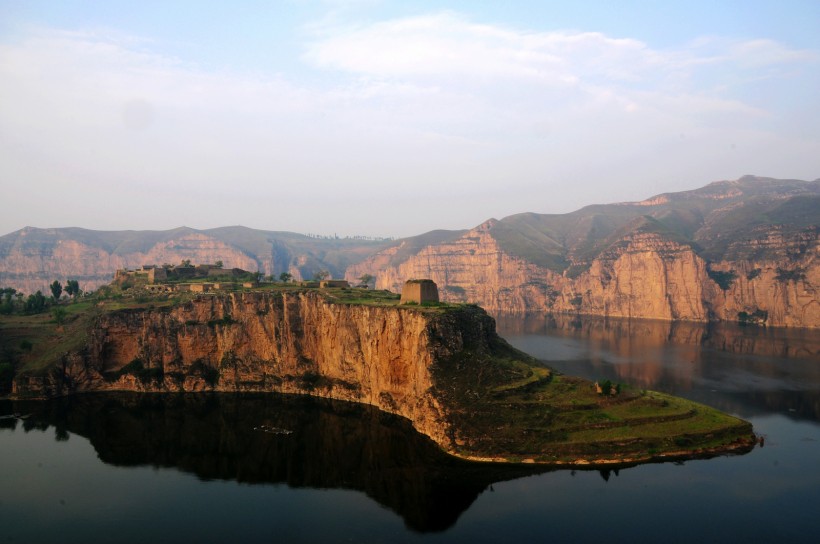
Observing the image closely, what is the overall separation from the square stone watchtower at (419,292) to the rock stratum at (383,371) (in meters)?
4.30

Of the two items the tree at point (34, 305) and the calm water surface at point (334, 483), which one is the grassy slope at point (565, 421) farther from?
the tree at point (34, 305)

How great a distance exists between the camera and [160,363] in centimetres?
8656

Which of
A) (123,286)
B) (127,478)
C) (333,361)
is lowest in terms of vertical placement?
(127,478)

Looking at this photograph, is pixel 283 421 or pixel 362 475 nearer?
pixel 362 475

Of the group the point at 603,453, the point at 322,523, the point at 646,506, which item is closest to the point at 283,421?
the point at 322,523

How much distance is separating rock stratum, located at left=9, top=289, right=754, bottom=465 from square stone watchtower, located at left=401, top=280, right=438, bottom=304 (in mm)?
4302

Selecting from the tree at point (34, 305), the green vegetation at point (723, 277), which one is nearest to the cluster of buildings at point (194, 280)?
the tree at point (34, 305)

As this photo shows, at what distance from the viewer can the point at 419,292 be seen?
79.6 meters

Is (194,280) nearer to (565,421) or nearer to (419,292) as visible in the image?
(419,292)

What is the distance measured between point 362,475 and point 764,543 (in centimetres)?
3077

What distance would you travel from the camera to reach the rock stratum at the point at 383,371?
183 feet

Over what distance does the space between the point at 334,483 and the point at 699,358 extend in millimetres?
80856

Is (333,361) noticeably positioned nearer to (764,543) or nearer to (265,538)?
(265,538)

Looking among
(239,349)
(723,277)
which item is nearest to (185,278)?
(239,349)
